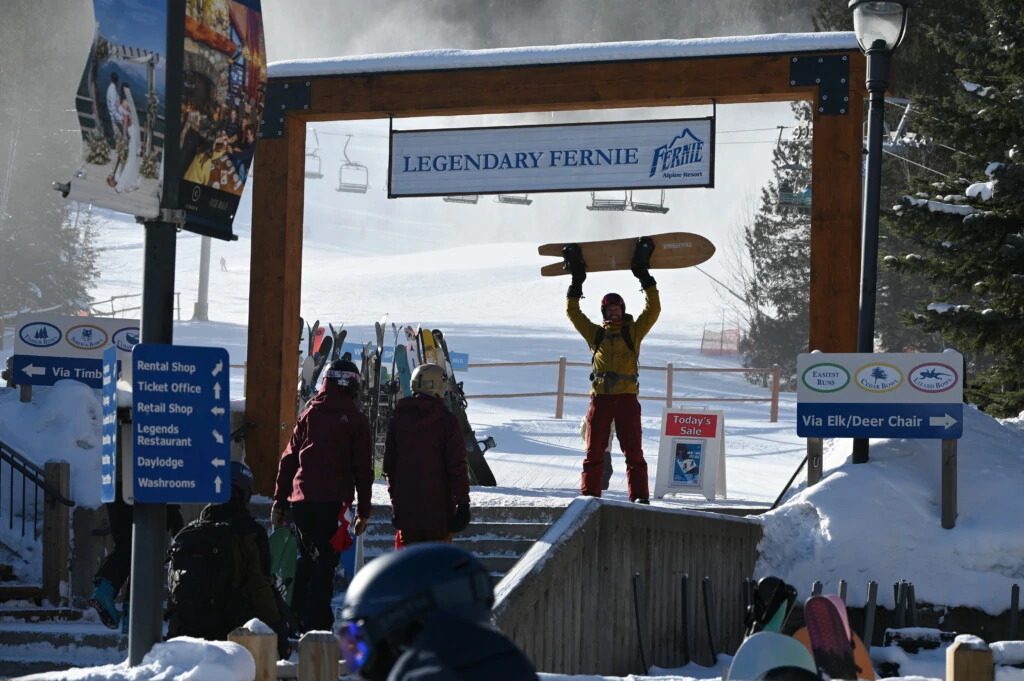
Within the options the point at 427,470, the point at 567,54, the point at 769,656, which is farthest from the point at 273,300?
Answer: the point at 769,656

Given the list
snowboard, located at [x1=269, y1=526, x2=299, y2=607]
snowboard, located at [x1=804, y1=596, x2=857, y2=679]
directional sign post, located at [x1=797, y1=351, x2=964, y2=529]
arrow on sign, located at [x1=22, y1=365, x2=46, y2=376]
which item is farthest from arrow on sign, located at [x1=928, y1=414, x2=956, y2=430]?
arrow on sign, located at [x1=22, y1=365, x2=46, y2=376]

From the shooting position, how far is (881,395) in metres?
9.51

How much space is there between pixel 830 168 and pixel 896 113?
18.4 m

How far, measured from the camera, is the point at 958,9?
2558 cm

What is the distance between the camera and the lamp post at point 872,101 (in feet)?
31.1

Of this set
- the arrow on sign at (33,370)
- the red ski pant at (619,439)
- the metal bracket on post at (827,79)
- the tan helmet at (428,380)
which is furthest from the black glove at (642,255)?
the arrow on sign at (33,370)

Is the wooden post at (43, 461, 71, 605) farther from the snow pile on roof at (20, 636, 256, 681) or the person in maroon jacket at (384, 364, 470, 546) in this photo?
the snow pile on roof at (20, 636, 256, 681)

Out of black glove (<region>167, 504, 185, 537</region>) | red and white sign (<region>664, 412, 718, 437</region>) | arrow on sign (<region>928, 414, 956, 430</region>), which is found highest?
arrow on sign (<region>928, 414, 956, 430</region>)

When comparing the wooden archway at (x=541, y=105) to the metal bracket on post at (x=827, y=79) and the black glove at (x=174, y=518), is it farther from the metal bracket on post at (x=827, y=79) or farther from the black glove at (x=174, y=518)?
the black glove at (x=174, y=518)

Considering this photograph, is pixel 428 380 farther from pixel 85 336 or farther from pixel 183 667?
pixel 85 336

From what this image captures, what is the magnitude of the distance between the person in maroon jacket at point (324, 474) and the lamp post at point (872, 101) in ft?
12.7

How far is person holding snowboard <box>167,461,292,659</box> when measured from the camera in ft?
18.4

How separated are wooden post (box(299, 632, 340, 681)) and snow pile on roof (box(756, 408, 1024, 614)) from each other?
5610 mm

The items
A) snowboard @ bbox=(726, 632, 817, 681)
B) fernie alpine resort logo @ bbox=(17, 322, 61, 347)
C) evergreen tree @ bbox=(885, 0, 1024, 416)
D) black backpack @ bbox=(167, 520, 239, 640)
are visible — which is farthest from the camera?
evergreen tree @ bbox=(885, 0, 1024, 416)
